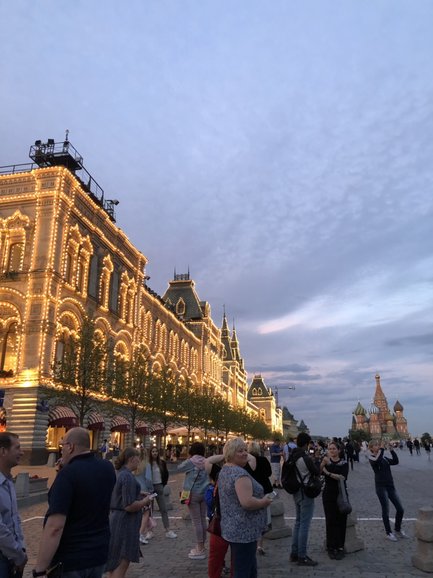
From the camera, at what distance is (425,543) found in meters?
7.00

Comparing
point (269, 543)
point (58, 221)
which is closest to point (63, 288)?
point (58, 221)

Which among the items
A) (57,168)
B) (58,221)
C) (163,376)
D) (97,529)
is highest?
(57,168)

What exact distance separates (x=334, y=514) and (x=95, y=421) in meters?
27.6

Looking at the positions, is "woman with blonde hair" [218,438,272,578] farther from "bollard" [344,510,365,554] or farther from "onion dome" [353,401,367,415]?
"onion dome" [353,401,367,415]

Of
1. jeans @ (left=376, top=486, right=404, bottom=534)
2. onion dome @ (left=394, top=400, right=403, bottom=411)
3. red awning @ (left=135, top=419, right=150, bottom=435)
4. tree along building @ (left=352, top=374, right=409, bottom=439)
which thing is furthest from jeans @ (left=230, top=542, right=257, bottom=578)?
onion dome @ (left=394, top=400, right=403, bottom=411)

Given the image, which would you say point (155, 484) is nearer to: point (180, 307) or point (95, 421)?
point (95, 421)

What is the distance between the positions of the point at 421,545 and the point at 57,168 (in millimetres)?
29563

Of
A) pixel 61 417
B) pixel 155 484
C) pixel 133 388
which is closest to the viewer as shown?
pixel 155 484

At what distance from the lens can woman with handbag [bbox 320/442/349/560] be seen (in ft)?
25.9

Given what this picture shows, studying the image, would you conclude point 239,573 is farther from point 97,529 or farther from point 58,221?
point 58,221

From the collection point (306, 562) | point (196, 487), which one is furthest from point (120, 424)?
point (306, 562)

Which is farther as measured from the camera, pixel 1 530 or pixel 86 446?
pixel 86 446

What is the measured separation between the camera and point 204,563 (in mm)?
7785

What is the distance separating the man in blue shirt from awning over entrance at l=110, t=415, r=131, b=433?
3314cm
